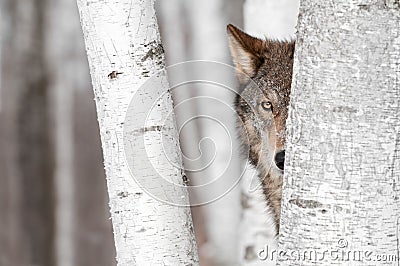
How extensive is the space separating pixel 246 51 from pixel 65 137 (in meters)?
8.06

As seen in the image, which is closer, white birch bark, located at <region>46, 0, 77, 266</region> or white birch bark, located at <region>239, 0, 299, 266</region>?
white birch bark, located at <region>239, 0, 299, 266</region>

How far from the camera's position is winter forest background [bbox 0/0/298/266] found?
Answer: 28.9 feet

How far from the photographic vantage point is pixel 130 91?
239cm

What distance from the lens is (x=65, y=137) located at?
447 inches

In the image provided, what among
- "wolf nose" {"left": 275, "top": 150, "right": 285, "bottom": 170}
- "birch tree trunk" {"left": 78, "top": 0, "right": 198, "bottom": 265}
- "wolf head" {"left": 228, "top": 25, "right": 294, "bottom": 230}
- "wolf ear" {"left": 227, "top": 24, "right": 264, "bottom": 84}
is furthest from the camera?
"wolf ear" {"left": 227, "top": 24, "right": 264, "bottom": 84}

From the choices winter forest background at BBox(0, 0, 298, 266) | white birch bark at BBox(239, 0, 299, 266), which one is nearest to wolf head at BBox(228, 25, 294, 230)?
white birch bark at BBox(239, 0, 299, 266)

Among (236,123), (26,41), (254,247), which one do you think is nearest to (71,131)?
(26,41)

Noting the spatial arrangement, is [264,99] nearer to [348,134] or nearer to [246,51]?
[246,51]

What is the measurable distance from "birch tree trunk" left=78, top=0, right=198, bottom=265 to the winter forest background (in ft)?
12.5

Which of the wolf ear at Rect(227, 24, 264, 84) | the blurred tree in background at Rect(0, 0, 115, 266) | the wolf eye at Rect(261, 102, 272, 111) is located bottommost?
the blurred tree in background at Rect(0, 0, 115, 266)

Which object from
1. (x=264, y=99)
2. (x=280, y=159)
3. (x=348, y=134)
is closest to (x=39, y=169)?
(x=264, y=99)

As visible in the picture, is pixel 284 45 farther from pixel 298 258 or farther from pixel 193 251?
pixel 298 258

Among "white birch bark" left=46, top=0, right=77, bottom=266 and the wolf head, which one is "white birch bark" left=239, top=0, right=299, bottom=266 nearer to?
the wolf head

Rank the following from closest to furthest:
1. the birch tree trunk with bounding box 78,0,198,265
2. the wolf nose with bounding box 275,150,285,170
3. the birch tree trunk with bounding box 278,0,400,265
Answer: the birch tree trunk with bounding box 278,0,400,265, the birch tree trunk with bounding box 78,0,198,265, the wolf nose with bounding box 275,150,285,170
